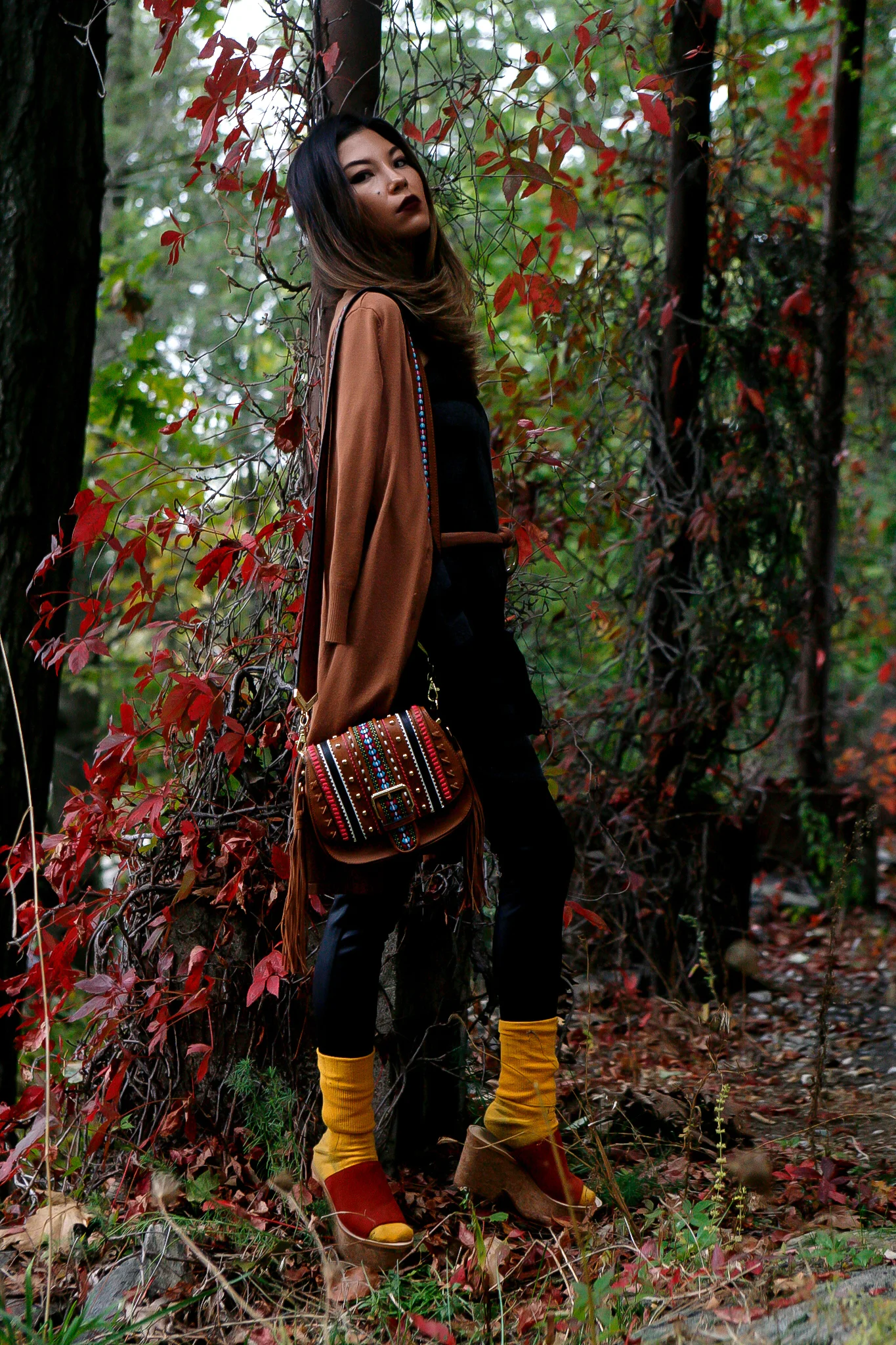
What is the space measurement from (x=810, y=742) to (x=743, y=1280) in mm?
4370

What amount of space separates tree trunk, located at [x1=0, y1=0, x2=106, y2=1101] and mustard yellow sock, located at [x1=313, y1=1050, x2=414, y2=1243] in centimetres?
132

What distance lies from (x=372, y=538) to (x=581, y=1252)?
119 cm

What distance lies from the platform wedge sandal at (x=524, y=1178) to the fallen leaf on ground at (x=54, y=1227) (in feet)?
2.51

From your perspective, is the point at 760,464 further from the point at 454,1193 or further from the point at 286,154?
the point at 454,1193

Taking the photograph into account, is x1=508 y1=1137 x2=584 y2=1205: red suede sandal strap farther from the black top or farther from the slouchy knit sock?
the black top

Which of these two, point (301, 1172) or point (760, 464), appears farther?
point (760, 464)

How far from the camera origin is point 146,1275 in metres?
2.00

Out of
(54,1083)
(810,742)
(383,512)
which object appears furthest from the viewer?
Answer: (810,742)

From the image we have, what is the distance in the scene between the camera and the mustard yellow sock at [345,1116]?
2.09 metres

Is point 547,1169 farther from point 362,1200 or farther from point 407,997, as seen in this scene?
point 407,997

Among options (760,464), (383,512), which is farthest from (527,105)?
(760,464)

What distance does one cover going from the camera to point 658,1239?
200cm

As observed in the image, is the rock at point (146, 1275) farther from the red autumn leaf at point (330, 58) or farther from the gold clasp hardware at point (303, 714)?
the red autumn leaf at point (330, 58)

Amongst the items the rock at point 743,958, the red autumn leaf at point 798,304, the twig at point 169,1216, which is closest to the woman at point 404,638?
the twig at point 169,1216
